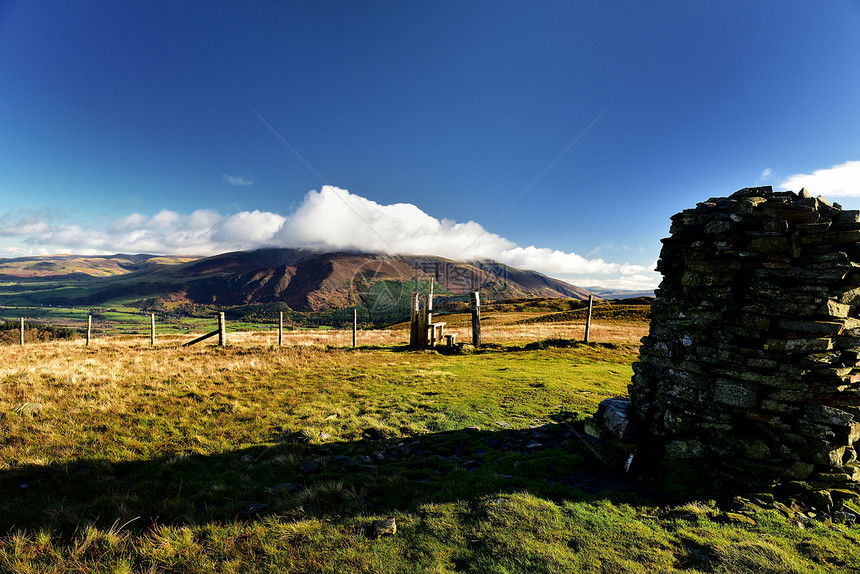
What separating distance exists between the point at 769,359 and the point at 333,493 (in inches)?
331

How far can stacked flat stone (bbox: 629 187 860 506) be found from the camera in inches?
230

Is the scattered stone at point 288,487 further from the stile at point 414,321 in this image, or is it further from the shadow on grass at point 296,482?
the stile at point 414,321

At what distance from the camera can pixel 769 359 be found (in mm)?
6121

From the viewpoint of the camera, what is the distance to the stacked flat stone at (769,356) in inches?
230

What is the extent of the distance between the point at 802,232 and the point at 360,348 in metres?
21.7

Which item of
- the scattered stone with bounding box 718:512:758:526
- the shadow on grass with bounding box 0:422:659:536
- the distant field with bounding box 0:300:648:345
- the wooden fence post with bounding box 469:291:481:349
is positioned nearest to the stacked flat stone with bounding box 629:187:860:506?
the scattered stone with bounding box 718:512:758:526

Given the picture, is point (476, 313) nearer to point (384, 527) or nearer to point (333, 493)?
point (333, 493)

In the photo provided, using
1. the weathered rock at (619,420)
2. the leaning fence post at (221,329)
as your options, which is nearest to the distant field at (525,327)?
the leaning fence post at (221,329)

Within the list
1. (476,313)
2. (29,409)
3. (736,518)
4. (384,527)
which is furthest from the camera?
(476,313)

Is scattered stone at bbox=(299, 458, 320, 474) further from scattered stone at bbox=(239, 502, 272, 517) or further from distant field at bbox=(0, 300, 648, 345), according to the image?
distant field at bbox=(0, 300, 648, 345)

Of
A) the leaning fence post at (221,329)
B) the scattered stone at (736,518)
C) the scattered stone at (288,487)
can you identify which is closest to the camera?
the scattered stone at (736,518)

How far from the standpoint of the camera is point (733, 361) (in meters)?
6.48

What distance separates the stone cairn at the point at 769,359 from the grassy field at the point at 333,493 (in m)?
0.92

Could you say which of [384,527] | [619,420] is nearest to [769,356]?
[619,420]
